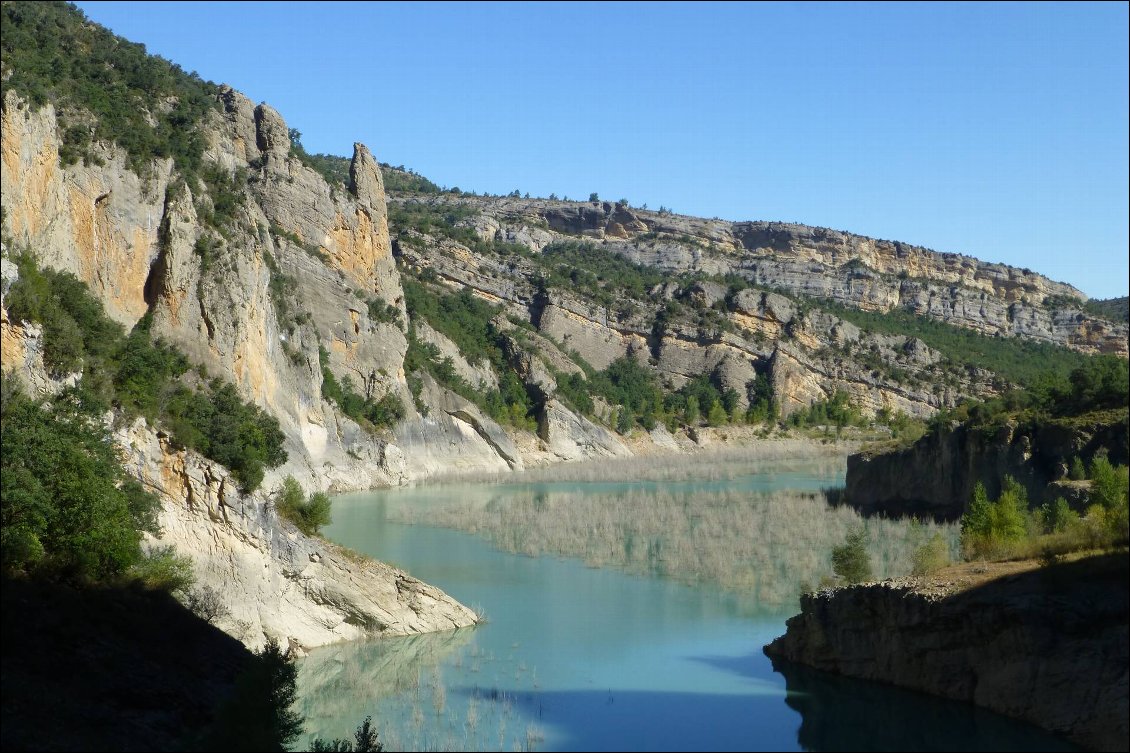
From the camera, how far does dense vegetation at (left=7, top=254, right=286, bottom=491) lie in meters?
19.8

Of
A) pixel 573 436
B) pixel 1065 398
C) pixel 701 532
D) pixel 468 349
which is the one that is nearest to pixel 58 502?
pixel 1065 398

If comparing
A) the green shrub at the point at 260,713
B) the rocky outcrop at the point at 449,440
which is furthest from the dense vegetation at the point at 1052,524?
the rocky outcrop at the point at 449,440

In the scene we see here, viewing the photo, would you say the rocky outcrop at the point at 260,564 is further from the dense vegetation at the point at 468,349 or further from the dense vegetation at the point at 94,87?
the dense vegetation at the point at 468,349

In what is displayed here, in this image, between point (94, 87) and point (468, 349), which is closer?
point (94, 87)

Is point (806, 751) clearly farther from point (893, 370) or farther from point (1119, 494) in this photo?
point (893, 370)

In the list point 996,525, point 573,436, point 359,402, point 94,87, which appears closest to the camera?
point 996,525

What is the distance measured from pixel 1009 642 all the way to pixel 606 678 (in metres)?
7.61

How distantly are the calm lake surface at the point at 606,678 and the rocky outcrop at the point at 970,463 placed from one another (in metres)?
6.84

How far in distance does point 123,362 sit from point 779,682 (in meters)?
15.0

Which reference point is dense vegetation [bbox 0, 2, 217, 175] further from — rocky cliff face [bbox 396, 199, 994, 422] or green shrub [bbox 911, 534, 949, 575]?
rocky cliff face [bbox 396, 199, 994, 422]

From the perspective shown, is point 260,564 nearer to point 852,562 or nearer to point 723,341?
point 852,562

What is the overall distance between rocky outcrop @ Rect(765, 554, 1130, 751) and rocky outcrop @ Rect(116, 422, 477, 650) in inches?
343

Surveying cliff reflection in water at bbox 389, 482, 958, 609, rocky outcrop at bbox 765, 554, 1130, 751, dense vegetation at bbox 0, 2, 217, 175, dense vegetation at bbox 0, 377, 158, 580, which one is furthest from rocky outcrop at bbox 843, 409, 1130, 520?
dense vegetation at bbox 0, 2, 217, 175

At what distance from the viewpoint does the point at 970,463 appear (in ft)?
127
